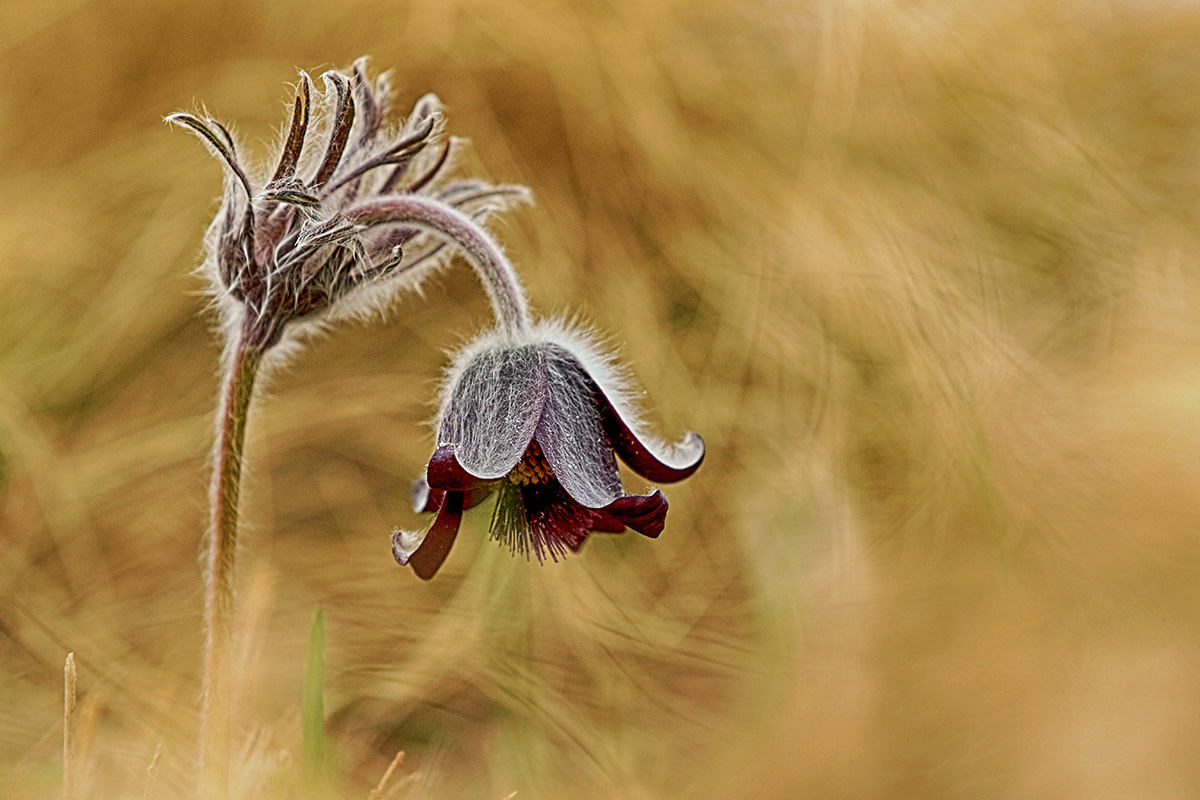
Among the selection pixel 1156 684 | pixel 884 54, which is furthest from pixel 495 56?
pixel 1156 684

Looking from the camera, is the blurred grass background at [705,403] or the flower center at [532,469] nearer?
the flower center at [532,469]

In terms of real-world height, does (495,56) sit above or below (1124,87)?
below

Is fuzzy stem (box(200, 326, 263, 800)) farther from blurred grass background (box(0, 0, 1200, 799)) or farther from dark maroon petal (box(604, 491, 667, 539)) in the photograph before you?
blurred grass background (box(0, 0, 1200, 799))

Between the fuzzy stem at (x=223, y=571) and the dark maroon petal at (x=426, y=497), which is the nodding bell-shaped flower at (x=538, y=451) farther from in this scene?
the fuzzy stem at (x=223, y=571)

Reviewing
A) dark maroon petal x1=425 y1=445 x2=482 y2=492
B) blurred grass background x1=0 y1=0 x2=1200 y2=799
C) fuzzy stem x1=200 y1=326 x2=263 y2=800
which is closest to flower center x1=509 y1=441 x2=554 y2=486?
dark maroon petal x1=425 y1=445 x2=482 y2=492

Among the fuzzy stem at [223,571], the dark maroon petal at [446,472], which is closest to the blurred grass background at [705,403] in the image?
the fuzzy stem at [223,571]

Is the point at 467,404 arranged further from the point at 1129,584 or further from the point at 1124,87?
the point at 1124,87
